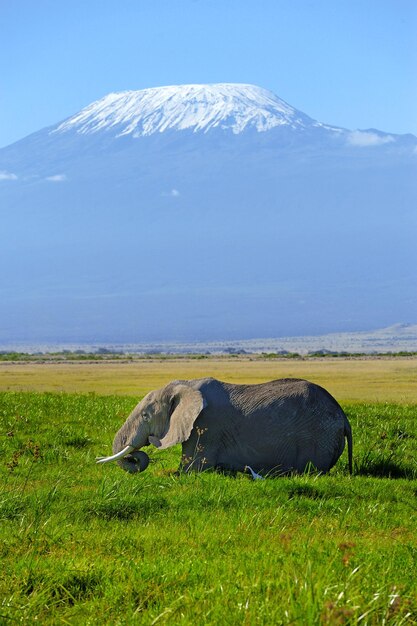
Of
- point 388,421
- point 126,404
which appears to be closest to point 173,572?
point 388,421

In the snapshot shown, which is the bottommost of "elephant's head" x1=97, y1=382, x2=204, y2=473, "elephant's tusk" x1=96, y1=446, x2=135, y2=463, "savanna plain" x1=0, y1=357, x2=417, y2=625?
"savanna plain" x1=0, y1=357, x2=417, y2=625

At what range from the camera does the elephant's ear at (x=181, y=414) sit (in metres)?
13.6

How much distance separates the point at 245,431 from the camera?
14.0 metres

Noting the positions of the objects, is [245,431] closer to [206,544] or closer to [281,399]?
[281,399]

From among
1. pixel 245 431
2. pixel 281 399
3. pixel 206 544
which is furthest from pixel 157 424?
pixel 206 544

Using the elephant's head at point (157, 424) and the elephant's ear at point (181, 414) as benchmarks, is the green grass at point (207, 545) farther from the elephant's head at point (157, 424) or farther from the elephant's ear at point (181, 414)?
the elephant's ear at point (181, 414)

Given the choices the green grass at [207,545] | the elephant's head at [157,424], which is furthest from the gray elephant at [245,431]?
the green grass at [207,545]

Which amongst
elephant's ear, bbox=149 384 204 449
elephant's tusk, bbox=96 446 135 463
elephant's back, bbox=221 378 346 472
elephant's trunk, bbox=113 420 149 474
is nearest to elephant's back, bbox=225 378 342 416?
elephant's back, bbox=221 378 346 472

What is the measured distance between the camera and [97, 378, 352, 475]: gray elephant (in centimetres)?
1389

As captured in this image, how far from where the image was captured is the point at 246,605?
20.2ft

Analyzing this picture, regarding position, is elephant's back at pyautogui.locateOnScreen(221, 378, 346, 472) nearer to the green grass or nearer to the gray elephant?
the gray elephant

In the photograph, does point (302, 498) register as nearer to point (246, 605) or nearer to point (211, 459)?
point (211, 459)

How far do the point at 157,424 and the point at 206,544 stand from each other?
5.66m

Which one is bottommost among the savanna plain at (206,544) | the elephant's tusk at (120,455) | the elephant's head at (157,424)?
the savanna plain at (206,544)
